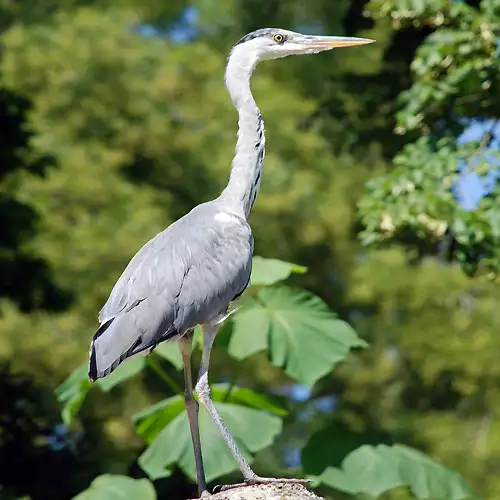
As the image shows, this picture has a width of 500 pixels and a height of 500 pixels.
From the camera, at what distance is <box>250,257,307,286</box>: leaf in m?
6.75

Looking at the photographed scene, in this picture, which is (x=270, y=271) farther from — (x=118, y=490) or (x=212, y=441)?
(x=118, y=490)

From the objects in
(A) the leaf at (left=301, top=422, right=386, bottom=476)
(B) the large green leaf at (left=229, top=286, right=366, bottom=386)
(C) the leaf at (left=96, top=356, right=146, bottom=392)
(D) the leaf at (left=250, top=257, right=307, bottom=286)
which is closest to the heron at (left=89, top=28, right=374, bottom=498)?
(D) the leaf at (left=250, top=257, right=307, bottom=286)

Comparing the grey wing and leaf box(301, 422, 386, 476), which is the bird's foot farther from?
leaf box(301, 422, 386, 476)

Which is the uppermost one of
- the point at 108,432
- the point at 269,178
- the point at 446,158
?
the point at 269,178

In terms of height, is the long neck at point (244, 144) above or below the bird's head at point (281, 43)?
below

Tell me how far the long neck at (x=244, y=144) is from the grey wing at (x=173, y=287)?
7.5 inches

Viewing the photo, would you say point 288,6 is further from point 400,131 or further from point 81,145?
point 400,131

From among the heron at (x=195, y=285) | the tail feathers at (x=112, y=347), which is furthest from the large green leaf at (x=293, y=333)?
the tail feathers at (x=112, y=347)

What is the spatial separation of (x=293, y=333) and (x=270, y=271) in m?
0.36

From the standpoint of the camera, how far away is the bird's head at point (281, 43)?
618cm

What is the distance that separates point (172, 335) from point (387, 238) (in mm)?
2093

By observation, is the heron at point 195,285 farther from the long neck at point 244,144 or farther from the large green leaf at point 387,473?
the large green leaf at point 387,473

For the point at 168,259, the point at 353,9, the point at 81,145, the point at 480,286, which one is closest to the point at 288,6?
the point at 81,145

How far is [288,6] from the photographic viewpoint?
A: 531 inches
